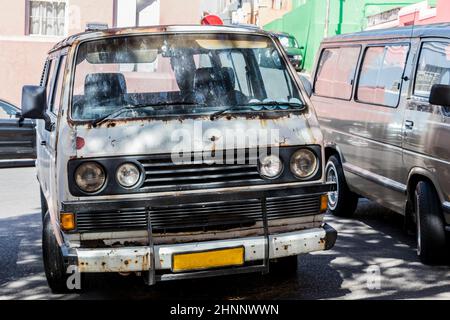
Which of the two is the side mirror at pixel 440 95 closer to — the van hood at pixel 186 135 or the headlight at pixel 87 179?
the van hood at pixel 186 135

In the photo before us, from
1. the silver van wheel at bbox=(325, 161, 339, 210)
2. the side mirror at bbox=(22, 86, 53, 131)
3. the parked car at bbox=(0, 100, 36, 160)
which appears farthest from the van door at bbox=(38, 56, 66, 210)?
the parked car at bbox=(0, 100, 36, 160)

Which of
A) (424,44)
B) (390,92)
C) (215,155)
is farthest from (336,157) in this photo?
(215,155)

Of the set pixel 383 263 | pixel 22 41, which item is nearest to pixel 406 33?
pixel 383 263

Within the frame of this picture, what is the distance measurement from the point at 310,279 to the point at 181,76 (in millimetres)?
1953

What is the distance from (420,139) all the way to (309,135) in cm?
186

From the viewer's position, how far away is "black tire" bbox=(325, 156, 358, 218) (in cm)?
895

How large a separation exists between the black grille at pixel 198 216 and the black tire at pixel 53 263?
33.6 inches

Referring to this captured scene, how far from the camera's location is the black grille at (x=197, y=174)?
511cm

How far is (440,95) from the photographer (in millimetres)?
6363

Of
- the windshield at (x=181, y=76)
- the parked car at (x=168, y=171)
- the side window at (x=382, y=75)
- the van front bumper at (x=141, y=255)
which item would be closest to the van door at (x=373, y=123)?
the side window at (x=382, y=75)

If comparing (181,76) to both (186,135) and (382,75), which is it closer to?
(186,135)

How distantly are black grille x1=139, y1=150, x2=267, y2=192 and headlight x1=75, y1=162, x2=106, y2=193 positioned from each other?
0.30 m

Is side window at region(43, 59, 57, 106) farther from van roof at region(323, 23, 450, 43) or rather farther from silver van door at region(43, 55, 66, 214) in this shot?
van roof at region(323, 23, 450, 43)

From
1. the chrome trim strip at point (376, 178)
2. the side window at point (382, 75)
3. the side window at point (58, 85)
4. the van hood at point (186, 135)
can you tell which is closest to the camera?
the van hood at point (186, 135)
